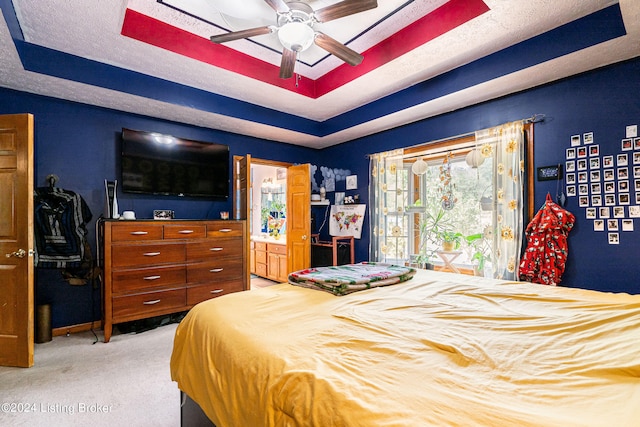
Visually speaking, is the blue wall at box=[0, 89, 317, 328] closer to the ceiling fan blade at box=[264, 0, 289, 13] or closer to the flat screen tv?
the flat screen tv

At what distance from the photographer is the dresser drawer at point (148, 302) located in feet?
9.37

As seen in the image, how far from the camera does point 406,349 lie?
924 mm

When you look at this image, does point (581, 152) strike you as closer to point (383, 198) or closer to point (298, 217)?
point (383, 198)

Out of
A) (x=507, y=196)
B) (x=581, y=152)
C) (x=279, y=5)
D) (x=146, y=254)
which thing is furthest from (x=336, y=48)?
(x=146, y=254)

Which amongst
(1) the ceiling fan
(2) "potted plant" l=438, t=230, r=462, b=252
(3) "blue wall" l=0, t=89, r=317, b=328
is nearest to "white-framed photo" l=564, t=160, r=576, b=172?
(2) "potted plant" l=438, t=230, r=462, b=252

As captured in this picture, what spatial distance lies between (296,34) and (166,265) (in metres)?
2.54

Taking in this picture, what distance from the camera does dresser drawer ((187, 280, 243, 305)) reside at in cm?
328

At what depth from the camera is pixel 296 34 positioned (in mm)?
2066

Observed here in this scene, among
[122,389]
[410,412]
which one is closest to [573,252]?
[410,412]

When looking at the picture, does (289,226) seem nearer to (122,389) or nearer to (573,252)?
(122,389)

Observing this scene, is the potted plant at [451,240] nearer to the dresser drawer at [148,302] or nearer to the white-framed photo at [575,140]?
the white-framed photo at [575,140]

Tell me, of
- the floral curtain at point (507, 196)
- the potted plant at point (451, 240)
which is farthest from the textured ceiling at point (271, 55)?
the potted plant at point (451, 240)

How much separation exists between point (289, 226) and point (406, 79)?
2.82 metres

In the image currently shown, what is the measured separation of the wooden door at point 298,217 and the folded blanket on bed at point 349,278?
98.3 inches
